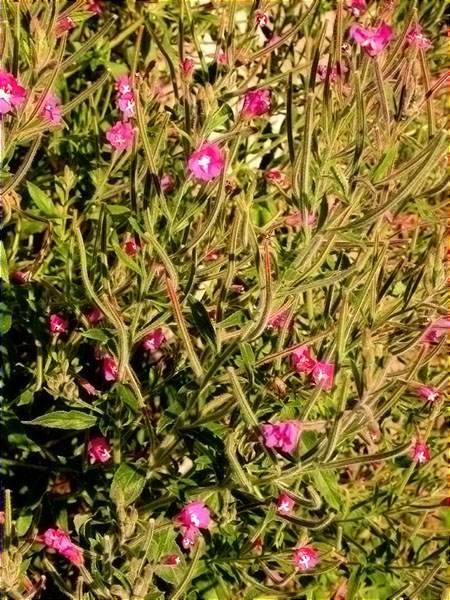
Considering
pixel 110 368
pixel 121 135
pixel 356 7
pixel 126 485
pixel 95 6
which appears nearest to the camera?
pixel 126 485

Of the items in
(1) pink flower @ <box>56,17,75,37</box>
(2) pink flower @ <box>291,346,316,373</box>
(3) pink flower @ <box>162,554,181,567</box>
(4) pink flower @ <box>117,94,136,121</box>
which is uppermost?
(1) pink flower @ <box>56,17,75,37</box>

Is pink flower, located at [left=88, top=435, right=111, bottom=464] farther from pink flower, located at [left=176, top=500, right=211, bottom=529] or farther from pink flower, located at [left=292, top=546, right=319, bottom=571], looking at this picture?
pink flower, located at [left=292, top=546, right=319, bottom=571]

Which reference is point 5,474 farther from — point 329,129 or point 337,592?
point 329,129

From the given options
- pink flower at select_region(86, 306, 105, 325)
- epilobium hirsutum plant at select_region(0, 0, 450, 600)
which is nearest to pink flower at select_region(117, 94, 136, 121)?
epilobium hirsutum plant at select_region(0, 0, 450, 600)

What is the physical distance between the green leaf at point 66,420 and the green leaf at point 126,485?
98mm

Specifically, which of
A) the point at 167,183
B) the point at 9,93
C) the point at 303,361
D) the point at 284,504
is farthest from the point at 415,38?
the point at 284,504

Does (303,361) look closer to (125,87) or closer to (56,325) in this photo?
(56,325)

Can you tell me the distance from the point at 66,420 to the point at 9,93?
53 cm

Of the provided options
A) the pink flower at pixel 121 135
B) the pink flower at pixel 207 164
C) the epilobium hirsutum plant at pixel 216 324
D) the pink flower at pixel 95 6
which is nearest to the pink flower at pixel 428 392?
the epilobium hirsutum plant at pixel 216 324

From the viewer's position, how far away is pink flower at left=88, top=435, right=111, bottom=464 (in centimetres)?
160

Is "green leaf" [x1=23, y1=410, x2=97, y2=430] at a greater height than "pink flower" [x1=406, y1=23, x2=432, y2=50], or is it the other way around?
"pink flower" [x1=406, y1=23, x2=432, y2=50]

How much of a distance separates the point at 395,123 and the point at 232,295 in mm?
422

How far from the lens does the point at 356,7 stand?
1.89m

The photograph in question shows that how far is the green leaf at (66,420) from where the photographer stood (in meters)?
1.44
